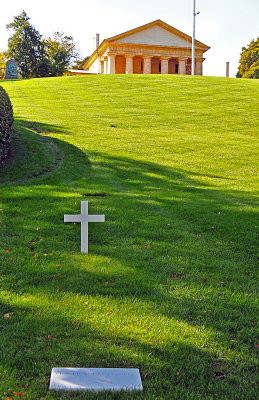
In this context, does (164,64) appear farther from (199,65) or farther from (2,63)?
(2,63)

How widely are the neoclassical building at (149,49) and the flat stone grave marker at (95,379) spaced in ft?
177

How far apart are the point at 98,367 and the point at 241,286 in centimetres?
212

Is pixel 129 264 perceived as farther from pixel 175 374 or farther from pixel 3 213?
pixel 3 213

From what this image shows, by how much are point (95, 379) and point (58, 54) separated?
197ft

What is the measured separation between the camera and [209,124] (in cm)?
1844

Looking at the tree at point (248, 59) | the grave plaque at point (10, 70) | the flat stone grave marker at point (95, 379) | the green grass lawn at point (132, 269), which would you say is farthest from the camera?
the tree at point (248, 59)

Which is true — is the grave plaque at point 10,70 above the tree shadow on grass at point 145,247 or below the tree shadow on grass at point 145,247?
above

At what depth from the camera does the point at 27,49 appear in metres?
55.5

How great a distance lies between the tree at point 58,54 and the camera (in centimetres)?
5553

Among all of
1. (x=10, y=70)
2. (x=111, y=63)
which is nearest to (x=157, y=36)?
(x=111, y=63)

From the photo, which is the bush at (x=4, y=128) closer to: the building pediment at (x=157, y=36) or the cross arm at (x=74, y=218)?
the cross arm at (x=74, y=218)

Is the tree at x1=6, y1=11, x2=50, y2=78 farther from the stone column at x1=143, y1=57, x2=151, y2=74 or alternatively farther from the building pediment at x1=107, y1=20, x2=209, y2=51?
the stone column at x1=143, y1=57, x2=151, y2=74

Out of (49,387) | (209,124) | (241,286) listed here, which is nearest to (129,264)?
(241,286)

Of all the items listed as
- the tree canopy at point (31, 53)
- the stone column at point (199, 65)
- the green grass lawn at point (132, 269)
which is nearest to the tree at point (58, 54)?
the tree canopy at point (31, 53)
